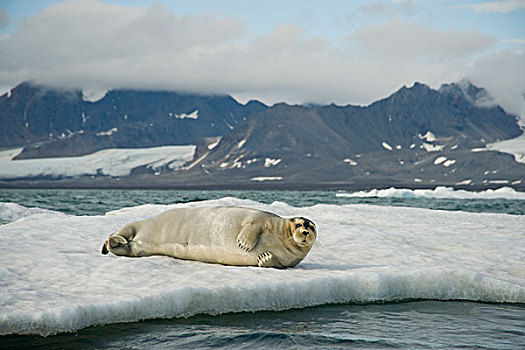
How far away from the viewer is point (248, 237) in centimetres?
764

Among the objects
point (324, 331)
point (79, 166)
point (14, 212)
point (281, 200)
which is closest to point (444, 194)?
point (281, 200)

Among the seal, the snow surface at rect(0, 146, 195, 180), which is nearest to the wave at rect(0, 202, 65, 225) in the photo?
Result: the seal

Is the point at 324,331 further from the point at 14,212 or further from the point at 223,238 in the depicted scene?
the point at 14,212

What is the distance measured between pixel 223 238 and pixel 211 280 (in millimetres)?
1248

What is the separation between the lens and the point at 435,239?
36.0 feet

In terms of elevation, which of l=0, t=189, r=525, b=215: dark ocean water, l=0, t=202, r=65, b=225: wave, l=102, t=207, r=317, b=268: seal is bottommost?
l=0, t=189, r=525, b=215: dark ocean water

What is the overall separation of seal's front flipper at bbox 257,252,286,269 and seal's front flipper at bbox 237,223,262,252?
6.9 inches

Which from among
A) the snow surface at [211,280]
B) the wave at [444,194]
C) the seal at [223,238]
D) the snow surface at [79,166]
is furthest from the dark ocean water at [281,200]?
the snow surface at [79,166]

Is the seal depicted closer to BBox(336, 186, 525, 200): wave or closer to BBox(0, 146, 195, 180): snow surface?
BBox(336, 186, 525, 200): wave

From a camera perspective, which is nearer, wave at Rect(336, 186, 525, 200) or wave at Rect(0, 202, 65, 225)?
wave at Rect(0, 202, 65, 225)

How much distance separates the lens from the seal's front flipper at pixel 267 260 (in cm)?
757

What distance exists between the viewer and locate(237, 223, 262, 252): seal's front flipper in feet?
25.0

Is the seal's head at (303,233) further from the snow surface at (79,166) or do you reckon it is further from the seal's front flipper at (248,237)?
the snow surface at (79,166)

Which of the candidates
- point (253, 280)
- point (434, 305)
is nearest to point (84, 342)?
point (253, 280)
